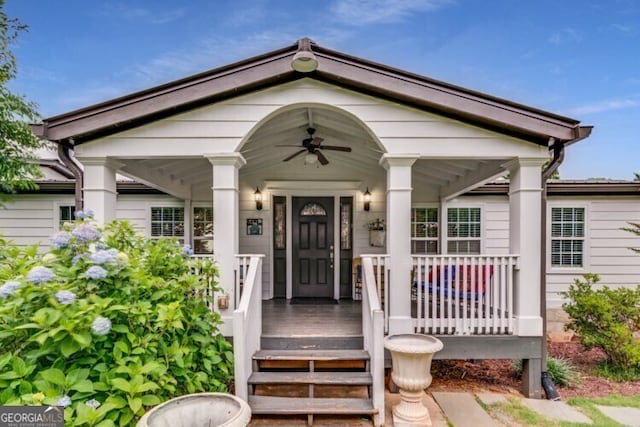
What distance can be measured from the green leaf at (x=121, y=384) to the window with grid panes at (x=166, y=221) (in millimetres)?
5573

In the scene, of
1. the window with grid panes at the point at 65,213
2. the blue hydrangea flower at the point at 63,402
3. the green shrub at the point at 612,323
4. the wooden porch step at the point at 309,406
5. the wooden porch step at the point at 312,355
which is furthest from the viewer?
the window with grid panes at the point at 65,213

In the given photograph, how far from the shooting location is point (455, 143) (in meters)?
4.21

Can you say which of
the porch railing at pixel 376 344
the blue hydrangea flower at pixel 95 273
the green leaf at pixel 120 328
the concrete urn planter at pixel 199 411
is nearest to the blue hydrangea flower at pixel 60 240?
the blue hydrangea flower at pixel 95 273

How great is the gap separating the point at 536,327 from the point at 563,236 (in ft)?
13.8

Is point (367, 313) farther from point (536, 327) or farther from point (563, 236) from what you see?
point (563, 236)

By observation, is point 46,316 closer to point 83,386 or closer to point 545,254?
point 83,386

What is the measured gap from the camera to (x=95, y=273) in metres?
2.39

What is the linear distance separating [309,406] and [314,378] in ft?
1.02

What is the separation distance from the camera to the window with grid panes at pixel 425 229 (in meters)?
7.52

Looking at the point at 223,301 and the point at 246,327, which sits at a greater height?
the point at 223,301

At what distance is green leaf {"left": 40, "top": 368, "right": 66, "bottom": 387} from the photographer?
2133 mm

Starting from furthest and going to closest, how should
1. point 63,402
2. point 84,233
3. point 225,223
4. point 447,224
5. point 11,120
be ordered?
point 447,224, point 11,120, point 225,223, point 84,233, point 63,402

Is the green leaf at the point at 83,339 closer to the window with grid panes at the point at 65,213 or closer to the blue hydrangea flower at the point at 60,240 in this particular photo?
the blue hydrangea flower at the point at 60,240

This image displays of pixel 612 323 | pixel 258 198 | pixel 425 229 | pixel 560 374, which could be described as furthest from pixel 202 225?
pixel 612 323
